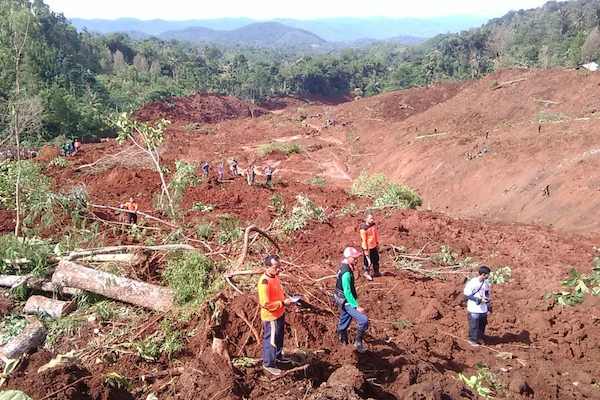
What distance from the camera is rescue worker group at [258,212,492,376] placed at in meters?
5.68

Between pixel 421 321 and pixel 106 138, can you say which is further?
pixel 106 138

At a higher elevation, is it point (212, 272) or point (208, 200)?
point (212, 272)

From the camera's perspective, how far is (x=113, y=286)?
7.00 m

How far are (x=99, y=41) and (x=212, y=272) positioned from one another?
3274 inches

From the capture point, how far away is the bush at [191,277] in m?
6.89

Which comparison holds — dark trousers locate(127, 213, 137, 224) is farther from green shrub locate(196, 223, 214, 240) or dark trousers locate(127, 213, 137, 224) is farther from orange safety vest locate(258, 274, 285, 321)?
orange safety vest locate(258, 274, 285, 321)

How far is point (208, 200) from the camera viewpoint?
661 inches

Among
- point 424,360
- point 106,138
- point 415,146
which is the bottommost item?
point 106,138

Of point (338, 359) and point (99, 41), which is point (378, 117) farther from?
point (99, 41)

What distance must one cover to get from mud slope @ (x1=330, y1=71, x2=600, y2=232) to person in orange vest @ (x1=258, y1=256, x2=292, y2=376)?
34.0ft

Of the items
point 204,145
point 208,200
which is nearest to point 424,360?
point 208,200

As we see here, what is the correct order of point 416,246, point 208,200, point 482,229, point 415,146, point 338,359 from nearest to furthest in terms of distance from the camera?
point 338,359 → point 416,246 → point 482,229 → point 208,200 → point 415,146

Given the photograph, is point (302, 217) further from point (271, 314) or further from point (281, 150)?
point (281, 150)

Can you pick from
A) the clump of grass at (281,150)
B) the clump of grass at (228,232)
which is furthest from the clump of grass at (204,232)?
the clump of grass at (281,150)
